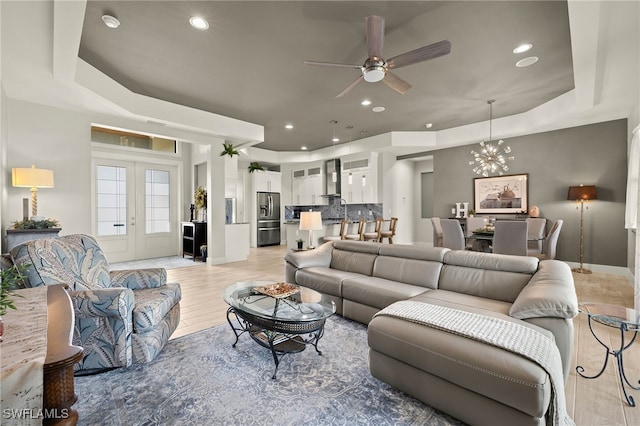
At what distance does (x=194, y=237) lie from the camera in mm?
6820

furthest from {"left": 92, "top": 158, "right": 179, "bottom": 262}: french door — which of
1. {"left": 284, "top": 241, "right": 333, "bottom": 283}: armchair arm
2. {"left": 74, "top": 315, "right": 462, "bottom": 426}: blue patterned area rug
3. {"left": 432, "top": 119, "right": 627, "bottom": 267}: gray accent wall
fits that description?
{"left": 432, "top": 119, "right": 627, "bottom": 267}: gray accent wall

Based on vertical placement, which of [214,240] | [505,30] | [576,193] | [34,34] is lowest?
[214,240]

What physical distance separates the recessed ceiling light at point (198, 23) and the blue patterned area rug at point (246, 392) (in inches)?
123

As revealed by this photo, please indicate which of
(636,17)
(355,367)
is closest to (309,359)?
(355,367)

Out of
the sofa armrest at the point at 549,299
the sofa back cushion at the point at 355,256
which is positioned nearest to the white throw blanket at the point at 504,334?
the sofa armrest at the point at 549,299

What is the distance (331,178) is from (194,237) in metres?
4.45

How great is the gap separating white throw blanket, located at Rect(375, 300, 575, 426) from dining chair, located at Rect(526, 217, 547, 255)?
353cm

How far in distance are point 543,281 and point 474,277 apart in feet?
1.97

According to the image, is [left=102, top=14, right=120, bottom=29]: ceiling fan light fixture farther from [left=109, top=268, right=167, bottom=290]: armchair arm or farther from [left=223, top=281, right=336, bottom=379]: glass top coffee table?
[left=223, top=281, right=336, bottom=379]: glass top coffee table

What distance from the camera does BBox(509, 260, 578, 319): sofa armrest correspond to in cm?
178

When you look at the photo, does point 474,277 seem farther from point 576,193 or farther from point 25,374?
point 576,193

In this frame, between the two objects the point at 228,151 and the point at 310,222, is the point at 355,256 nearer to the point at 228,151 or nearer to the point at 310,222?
the point at 310,222

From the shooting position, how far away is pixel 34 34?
2691 millimetres

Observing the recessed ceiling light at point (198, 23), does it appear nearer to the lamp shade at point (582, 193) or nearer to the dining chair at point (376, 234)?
the dining chair at point (376, 234)
